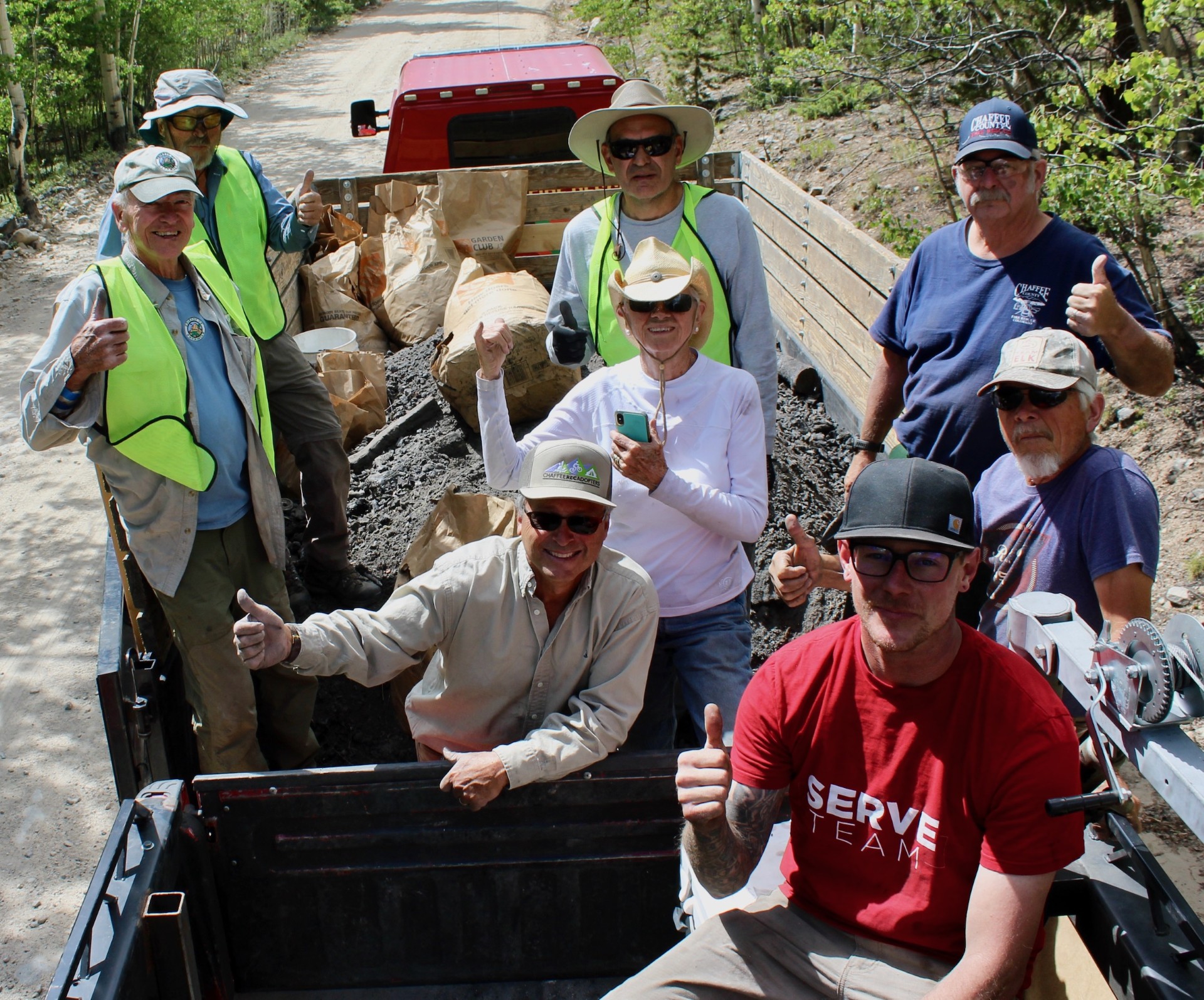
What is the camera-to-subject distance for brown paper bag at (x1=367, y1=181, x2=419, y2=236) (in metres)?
7.00

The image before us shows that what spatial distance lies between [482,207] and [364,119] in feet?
4.93

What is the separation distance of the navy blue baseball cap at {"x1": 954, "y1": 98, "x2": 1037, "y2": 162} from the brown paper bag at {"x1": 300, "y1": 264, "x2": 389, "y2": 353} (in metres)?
4.15

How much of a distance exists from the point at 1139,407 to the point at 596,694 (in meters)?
4.45

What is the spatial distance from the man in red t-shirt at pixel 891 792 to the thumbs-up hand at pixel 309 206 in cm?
292

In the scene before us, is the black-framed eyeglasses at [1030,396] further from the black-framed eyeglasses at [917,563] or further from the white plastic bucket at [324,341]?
the white plastic bucket at [324,341]

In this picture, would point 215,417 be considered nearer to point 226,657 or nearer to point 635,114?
point 226,657

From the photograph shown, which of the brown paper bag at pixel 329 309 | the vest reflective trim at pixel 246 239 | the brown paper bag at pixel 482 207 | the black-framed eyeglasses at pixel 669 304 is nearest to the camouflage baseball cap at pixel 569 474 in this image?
the black-framed eyeglasses at pixel 669 304

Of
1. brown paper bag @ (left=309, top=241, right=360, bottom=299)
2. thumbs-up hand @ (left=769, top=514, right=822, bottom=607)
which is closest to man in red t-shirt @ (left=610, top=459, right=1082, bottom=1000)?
thumbs-up hand @ (left=769, top=514, right=822, bottom=607)

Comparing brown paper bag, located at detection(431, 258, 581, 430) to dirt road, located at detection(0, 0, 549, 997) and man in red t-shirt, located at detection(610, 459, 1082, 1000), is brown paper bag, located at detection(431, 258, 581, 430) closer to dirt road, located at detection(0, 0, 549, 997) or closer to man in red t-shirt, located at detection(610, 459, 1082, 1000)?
dirt road, located at detection(0, 0, 549, 997)

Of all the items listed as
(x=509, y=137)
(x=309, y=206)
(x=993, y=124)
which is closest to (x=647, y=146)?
(x=993, y=124)

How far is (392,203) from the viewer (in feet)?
23.0

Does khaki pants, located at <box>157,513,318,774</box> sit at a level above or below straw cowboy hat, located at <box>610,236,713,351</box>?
below

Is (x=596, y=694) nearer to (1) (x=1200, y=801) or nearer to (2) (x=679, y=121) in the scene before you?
(1) (x=1200, y=801)

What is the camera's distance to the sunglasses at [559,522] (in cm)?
280
